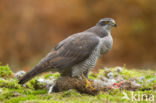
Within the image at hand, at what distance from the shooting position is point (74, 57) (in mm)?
7730

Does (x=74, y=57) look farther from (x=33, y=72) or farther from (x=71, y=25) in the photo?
(x=71, y=25)

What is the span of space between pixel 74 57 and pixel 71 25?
13685 millimetres

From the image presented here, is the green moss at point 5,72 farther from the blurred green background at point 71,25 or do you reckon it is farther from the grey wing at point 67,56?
the blurred green background at point 71,25

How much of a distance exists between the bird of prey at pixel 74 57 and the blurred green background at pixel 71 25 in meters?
12.2

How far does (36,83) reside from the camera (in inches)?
324

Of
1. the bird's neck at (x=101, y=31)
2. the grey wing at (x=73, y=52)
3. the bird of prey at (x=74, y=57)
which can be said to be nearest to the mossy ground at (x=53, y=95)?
the bird of prey at (x=74, y=57)

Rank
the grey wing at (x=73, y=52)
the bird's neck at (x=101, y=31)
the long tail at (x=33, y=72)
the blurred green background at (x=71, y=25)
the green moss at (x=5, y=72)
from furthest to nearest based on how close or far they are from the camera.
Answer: the blurred green background at (x=71, y=25) → the green moss at (x=5, y=72) → the bird's neck at (x=101, y=31) → the grey wing at (x=73, y=52) → the long tail at (x=33, y=72)

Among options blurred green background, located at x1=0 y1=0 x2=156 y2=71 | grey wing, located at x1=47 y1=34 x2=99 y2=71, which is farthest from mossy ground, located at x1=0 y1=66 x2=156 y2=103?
blurred green background, located at x1=0 y1=0 x2=156 y2=71

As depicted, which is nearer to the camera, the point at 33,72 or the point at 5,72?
the point at 33,72

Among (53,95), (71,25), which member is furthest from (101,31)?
(71,25)

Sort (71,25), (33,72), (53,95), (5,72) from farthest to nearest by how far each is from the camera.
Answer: (71,25), (5,72), (33,72), (53,95)

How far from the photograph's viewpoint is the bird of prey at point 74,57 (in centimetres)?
767

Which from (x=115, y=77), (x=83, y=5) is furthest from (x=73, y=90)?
(x=83, y=5)

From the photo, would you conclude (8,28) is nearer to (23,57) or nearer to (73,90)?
(23,57)
